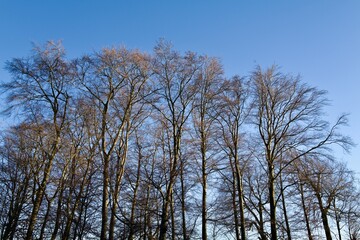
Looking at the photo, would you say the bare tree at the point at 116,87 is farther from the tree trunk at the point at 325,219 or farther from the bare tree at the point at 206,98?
the tree trunk at the point at 325,219

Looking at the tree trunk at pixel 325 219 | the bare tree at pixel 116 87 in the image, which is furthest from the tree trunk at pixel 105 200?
the tree trunk at pixel 325 219

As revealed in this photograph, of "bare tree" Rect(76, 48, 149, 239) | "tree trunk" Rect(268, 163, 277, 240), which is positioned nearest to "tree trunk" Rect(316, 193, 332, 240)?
"tree trunk" Rect(268, 163, 277, 240)

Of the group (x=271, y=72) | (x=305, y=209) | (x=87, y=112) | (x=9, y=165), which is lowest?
(x=305, y=209)

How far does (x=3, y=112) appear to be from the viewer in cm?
1441

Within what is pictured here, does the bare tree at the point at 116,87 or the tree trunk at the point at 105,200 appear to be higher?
the bare tree at the point at 116,87

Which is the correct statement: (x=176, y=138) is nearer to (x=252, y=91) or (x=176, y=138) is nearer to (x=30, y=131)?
(x=252, y=91)

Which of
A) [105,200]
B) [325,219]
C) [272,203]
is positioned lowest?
[105,200]

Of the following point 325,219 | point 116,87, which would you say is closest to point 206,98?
point 116,87

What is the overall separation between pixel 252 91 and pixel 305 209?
10.4 metres

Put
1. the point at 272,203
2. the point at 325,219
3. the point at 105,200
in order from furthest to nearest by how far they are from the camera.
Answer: the point at 325,219, the point at 272,203, the point at 105,200

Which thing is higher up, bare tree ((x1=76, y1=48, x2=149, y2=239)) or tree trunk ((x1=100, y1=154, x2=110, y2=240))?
bare tree ((x1=76, y1=48, x2=149, y2=239))

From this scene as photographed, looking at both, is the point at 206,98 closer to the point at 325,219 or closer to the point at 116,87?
the point at 116,87

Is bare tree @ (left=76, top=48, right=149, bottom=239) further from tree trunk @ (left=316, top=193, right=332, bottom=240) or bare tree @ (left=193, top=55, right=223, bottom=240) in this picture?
tree trunk @ (left=316, top=193, right=332, bottom=240)

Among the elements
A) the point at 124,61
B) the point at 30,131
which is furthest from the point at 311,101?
the point at 30,131
